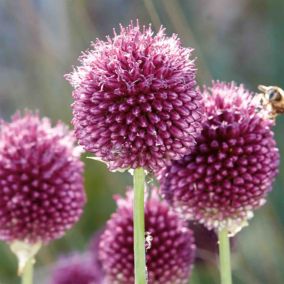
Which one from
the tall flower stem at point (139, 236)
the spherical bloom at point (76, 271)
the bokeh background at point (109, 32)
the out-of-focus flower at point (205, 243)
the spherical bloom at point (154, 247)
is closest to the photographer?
the tall flower stem at point (139, 236)

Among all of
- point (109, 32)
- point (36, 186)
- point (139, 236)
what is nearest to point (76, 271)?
point (36, 186)

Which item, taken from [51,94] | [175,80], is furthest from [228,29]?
[175,80]

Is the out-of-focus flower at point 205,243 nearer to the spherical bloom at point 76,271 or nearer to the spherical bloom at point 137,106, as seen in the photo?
the spherical bloom at point 76,271

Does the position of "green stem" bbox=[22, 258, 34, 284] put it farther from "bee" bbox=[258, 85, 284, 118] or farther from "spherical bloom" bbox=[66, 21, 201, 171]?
"bee" bbox=[258, 85, 284, 118]

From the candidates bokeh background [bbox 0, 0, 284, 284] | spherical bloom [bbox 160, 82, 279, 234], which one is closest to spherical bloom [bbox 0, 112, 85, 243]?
spherical bloom [bbox 160, 82, 279, 234]

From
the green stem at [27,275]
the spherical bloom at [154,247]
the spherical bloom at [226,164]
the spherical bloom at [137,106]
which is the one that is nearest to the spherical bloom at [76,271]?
the spherical bloom at [154,247]
